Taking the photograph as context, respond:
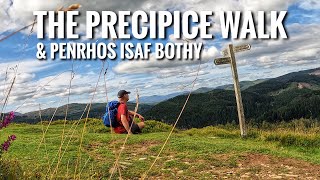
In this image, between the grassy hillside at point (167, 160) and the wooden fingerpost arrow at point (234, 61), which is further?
the wooden fingerpost arrow at point (234, 61)

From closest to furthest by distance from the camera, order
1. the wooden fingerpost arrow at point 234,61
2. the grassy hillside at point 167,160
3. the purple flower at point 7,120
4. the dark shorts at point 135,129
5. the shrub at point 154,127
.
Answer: the purple flower at point 7,120 < the grassy hillside at point 167,160 < the dark shorts at point 135,129 < the wooden fingerpost arrow at point 234,61 < the shrub at point 154,127

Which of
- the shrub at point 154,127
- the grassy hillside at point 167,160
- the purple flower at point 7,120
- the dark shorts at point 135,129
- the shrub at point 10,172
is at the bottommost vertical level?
the shrub at point 154,127

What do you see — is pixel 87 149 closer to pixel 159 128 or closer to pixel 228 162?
pixel 228 162

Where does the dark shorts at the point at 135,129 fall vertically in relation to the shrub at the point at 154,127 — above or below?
above

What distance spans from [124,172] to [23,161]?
6.44ft

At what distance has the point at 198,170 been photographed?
8.52 metres

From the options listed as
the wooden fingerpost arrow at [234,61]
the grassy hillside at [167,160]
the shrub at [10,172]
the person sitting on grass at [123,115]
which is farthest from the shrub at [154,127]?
the shrub at [10,172]

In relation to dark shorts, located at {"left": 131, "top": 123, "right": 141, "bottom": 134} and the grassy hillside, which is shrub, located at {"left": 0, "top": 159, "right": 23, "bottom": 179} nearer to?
the grassy hillside

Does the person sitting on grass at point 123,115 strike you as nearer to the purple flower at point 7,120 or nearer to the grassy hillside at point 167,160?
the grassy hillside at point 167,160

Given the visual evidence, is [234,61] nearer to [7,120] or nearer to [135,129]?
[135,129]

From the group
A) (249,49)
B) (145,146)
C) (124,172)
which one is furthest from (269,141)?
(124,172)

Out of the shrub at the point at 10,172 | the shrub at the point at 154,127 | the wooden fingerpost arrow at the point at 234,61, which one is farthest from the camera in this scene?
the shrub at the point at 154,127

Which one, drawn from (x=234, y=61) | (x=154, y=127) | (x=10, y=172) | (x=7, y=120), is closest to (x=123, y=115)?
(x=154, y=127)

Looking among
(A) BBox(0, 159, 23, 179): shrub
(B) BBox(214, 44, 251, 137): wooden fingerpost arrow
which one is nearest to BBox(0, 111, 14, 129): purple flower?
(A) BBox(0, 159, 23, 179): shrub
